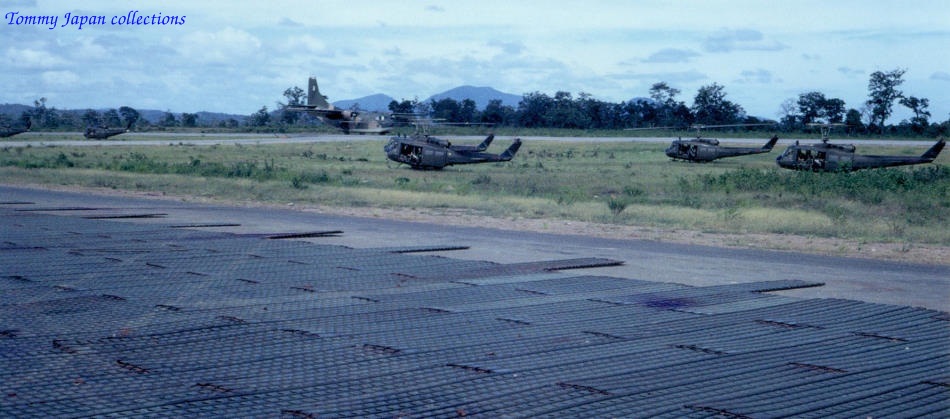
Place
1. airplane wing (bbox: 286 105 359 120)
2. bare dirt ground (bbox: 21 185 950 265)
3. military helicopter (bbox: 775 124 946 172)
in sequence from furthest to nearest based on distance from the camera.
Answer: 1. airplane wing (bbox: 286 105 359 120)
2. military helicopter (bbox: 775 124 946 172)
3. bare dirt ground (bbox: 21 185 950 265)

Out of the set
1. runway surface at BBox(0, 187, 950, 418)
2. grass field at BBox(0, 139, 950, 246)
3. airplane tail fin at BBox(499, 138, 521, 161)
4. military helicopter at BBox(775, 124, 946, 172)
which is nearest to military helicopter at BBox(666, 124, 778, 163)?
grass field at BBox(0, 139, 950, 246)

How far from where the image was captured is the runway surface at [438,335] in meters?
6.03

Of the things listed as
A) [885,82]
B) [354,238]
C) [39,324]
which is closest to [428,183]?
[354,238]

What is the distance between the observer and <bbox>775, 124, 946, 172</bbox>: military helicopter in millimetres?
40938

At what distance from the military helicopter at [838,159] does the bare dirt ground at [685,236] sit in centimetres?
2267

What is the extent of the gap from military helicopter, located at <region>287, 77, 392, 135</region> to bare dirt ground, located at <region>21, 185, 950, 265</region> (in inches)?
2065

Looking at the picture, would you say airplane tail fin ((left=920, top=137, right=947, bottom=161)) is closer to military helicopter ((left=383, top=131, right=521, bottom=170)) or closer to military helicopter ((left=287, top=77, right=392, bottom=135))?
military helicopter ((left=383, top=131, right=521, bottom=170))

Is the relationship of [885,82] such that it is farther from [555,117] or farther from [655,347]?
[655,347]

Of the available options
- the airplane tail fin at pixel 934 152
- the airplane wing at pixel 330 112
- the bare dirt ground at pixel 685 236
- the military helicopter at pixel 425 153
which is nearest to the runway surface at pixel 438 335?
the bare dirt ground at pixel 685 236

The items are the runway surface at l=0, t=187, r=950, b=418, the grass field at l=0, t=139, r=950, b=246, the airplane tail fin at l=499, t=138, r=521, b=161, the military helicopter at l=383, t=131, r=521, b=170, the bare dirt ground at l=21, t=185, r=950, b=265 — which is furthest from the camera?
the airplane tail fin at l=499, t=138, r=521, b=161

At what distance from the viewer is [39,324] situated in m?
7.89

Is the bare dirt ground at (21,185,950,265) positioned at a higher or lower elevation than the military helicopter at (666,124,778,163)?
→ lower

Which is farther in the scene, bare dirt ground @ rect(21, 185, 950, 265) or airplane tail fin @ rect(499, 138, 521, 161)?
airplane tail fin @ rect(499, 138, 521, 161)

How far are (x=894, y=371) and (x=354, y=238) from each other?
1111cm
